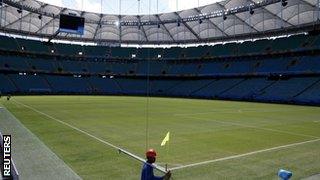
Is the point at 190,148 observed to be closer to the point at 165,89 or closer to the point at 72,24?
the point at 72,24

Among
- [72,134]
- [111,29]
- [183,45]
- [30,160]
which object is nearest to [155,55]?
[183,45]

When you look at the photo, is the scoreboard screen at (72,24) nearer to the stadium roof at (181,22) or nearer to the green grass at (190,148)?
the stadium roof at (181,22)

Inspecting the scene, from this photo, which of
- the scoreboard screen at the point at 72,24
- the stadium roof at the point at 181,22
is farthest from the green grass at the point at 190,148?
the stadium roof at the point at 181,22

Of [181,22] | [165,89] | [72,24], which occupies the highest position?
[181,22]

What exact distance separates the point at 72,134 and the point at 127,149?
5.14 meters

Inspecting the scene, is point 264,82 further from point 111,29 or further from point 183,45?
point 111,29

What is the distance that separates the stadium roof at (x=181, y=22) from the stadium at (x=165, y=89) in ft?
0.95

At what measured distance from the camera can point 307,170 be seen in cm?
1130

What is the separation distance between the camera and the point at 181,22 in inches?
3383

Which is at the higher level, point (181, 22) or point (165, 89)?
point (181, 22)

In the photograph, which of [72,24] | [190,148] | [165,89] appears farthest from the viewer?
[165,89]

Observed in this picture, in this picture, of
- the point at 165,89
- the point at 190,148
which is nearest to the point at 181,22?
the point at 165,89

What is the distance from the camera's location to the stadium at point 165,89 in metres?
12.8

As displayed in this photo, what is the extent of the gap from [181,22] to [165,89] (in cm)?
1916
